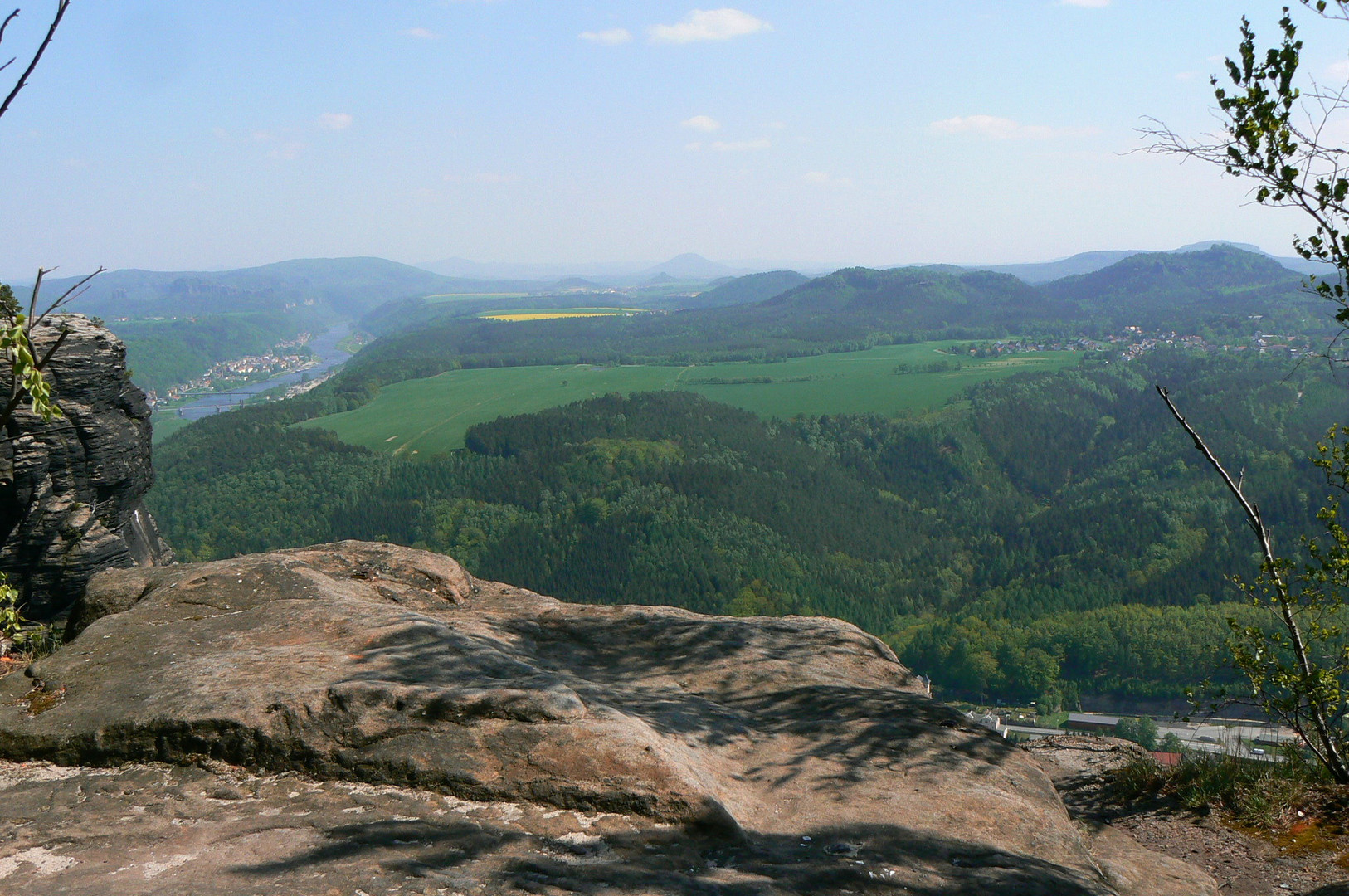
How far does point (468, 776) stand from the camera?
269 inches

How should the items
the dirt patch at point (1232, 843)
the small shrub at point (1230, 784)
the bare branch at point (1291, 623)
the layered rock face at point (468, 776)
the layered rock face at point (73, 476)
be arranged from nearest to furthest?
the layered rock face at point (468, 776), the dirt patch at point (1232, 843), the bare branch at point (1291, 623), the small shrub at point (1230, 784), the layered rock face at point (73, 476)

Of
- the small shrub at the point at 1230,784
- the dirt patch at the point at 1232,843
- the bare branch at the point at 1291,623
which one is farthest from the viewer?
the small shrub at the point at 1230,784

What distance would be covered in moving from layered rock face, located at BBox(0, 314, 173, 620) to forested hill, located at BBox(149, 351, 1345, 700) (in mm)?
77521

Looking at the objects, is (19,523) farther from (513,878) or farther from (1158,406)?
(1158,406)

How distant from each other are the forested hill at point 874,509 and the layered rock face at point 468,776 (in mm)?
85143

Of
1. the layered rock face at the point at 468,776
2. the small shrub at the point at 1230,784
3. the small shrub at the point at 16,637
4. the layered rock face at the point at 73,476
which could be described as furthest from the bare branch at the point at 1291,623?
the layered rock face at the point at 73,476

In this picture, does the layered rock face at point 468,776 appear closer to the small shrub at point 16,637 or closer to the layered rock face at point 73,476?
the small shrub at point 16,637

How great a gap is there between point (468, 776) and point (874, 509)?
443 feet

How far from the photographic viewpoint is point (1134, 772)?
Result: 1091 centimetres

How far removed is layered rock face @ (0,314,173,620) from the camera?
969 inches

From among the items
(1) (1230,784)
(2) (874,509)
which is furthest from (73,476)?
(2) (874,509)

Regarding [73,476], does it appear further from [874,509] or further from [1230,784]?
[874,509]

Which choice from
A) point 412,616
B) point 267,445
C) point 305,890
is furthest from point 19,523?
point 267,445

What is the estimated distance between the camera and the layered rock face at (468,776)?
19.1 ft
